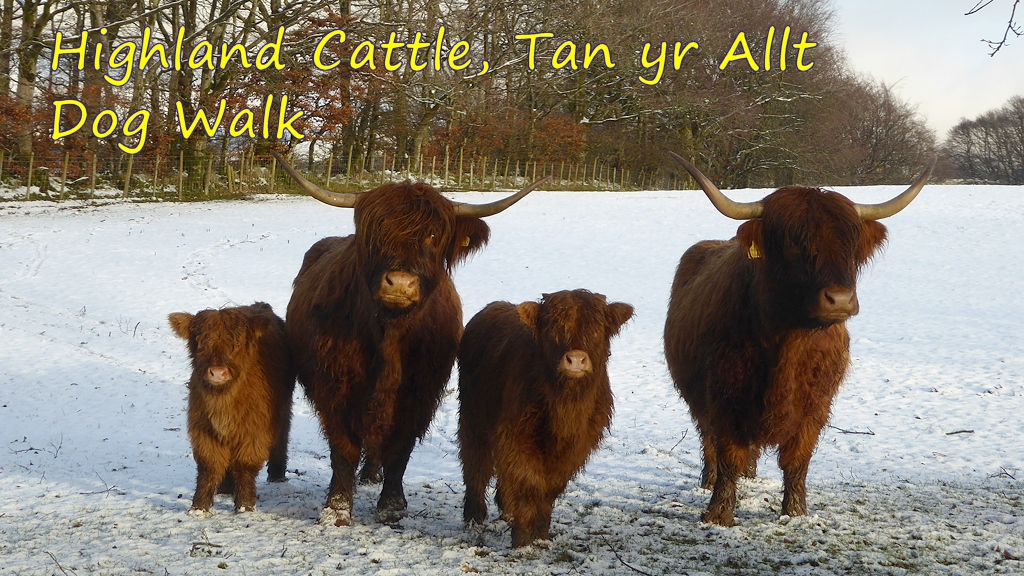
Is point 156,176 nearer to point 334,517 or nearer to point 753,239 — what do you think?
point 334,517

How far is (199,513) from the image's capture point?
195 inches

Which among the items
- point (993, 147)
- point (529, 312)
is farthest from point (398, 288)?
point (993, 147)

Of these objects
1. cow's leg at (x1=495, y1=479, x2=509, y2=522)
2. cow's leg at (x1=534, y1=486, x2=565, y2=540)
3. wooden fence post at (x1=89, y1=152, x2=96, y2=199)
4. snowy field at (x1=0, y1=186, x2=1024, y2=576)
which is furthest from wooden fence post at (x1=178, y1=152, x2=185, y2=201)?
cow's leg at (x1=534, y1=486, x2=565, y2=540)

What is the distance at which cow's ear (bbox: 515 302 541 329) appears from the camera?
4.12 m

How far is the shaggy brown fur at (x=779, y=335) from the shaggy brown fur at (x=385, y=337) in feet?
4.90

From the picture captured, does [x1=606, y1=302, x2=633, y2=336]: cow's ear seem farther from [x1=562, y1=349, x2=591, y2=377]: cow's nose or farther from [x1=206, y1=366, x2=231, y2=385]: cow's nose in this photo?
[x1=206, y1=366, x2=231, y2=385]: cow's nose

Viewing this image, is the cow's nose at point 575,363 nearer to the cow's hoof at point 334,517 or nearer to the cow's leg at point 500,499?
the cow's leg at point 500,499

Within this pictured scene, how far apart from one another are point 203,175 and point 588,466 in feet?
76.0

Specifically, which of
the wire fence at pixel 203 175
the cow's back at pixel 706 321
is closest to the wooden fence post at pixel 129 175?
the wire fence at pixel 203 175

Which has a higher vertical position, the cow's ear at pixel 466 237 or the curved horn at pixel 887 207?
the curved horn at pixel 887 207

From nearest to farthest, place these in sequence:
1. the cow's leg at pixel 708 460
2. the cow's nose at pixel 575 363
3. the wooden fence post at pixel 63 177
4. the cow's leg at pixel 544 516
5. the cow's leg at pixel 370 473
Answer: the cow's nose at pixel 575 363 → the cow's leg at pixel 544 516 → the cow's leg at pixel 708 460 → the cow's leg at pixel 370 473 → the wooden fence post at pixel 63 177

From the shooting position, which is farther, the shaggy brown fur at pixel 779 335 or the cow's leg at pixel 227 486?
the cow's leg at pixel 227 486

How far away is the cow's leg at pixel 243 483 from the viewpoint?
5078mm

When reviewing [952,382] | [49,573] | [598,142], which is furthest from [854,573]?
[598,142]
